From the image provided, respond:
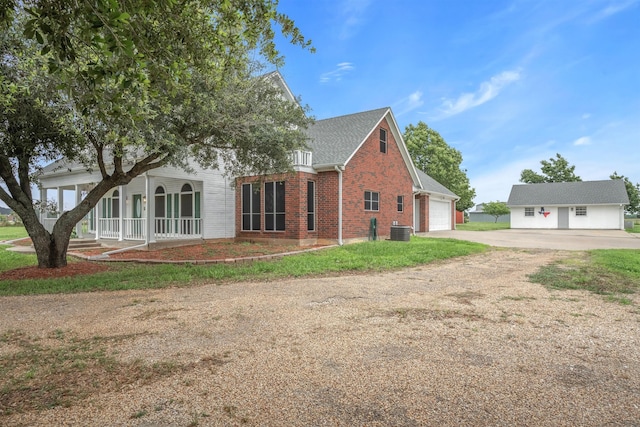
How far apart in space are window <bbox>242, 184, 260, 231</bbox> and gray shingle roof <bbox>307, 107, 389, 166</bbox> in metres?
3.07

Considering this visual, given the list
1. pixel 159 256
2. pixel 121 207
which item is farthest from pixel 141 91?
pixel 121 207

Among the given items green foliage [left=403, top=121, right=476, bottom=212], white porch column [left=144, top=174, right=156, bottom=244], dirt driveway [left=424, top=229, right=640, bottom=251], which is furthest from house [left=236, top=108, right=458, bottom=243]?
green foliage [left=403, top=121, right=476, bottom=212]

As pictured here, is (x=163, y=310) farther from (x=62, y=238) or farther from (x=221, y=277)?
(x=62, y=238)

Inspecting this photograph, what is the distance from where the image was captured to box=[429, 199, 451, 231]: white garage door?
27.0 meters

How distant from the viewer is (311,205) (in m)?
15.9

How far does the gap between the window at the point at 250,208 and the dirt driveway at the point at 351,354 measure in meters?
9.75

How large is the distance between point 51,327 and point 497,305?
6175 millimetres

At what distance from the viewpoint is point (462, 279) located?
8.24 m

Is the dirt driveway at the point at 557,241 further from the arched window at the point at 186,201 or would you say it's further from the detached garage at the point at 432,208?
the arched window at the point at 186,201

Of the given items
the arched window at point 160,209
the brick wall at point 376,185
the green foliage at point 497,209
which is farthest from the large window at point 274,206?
the green foliage at point 497,209

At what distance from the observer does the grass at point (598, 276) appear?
22.9ft

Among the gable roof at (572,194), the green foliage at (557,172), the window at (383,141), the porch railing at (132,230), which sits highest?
the green foliage at (557,172)

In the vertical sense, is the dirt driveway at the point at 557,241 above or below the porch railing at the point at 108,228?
below

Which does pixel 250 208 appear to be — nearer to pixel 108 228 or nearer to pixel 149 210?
pixel 149 210
